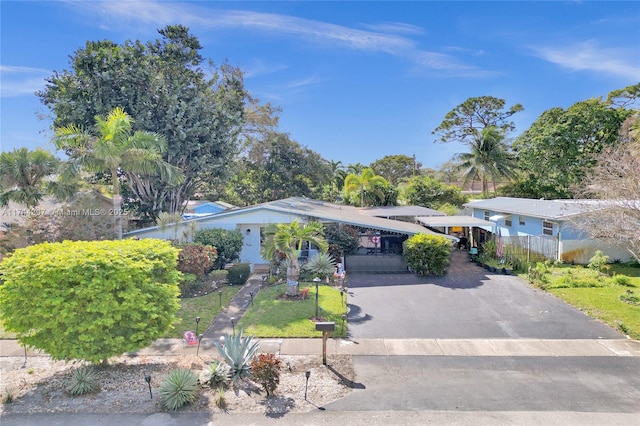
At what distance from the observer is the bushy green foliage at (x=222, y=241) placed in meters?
17.1

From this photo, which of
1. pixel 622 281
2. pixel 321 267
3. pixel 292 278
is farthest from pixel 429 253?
pixel 622 281

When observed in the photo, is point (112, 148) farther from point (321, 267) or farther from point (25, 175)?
point (321, 267)

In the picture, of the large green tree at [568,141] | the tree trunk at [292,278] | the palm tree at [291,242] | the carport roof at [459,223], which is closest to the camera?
the palm tree at [291,242]

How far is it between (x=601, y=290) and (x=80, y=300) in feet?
58.7

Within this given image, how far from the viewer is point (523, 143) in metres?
33.5

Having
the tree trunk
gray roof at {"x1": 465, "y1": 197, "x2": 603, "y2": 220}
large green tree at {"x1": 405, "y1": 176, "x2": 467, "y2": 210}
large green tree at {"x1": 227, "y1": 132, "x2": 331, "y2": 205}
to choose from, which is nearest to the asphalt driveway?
the tree trunk

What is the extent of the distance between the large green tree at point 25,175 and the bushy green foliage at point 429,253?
17231mm

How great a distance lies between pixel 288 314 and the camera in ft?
38.1

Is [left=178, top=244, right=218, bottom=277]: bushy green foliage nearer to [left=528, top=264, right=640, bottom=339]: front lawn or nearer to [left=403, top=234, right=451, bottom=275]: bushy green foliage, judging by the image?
[left=403, top=234, right=451, bottom=275]: bushy green foliage

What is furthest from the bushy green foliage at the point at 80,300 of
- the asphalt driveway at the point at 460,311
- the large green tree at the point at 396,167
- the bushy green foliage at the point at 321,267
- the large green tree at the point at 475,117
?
the large green tree at the point at 396,167

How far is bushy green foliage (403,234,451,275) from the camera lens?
16.6 metres

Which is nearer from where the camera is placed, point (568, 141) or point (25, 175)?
point (25, 175)

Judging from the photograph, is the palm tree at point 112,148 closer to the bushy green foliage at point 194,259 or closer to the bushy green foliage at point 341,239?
the bushy green foliage at point 194,259

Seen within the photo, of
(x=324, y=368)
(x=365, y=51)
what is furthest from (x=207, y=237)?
(x=365, y=51)
